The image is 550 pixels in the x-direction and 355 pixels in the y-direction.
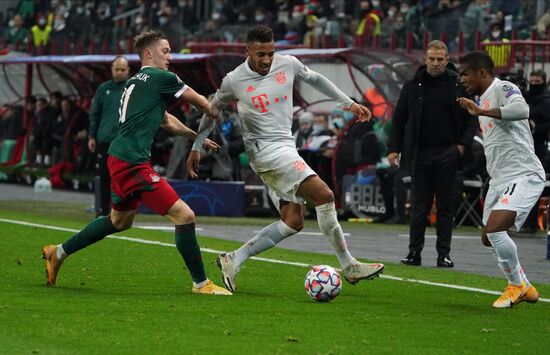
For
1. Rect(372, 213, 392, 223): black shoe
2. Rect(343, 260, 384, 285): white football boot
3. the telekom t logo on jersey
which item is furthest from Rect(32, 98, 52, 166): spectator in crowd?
Rect(343, 260, 384, 285): white football boot

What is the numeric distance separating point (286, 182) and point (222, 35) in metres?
24.8

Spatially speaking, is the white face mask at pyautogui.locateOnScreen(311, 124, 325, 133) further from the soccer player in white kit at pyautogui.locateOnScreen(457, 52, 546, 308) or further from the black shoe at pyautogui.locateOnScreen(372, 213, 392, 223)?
the soccer player in white kit at pyautogui.locateOnScreen(457, 52, 546, 308)

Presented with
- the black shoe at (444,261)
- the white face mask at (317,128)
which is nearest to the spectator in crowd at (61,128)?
the white face mask at (317,128)

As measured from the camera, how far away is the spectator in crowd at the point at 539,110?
1984 centimetres

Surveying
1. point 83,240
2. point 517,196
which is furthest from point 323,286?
point 83,240

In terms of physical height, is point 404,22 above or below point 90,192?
above

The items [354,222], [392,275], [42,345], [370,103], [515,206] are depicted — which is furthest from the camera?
[370,103]

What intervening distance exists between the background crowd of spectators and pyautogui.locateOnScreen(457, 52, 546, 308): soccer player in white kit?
1454 cm

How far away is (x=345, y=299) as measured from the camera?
1116 cm

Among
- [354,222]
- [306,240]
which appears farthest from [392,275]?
[354,222]

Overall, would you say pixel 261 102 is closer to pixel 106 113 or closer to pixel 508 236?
pixel 508 236

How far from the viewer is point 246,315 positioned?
9820 millimetres

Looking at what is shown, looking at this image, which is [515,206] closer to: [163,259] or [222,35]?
[163,259]

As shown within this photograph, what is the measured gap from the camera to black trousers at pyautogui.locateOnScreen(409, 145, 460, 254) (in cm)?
1501
